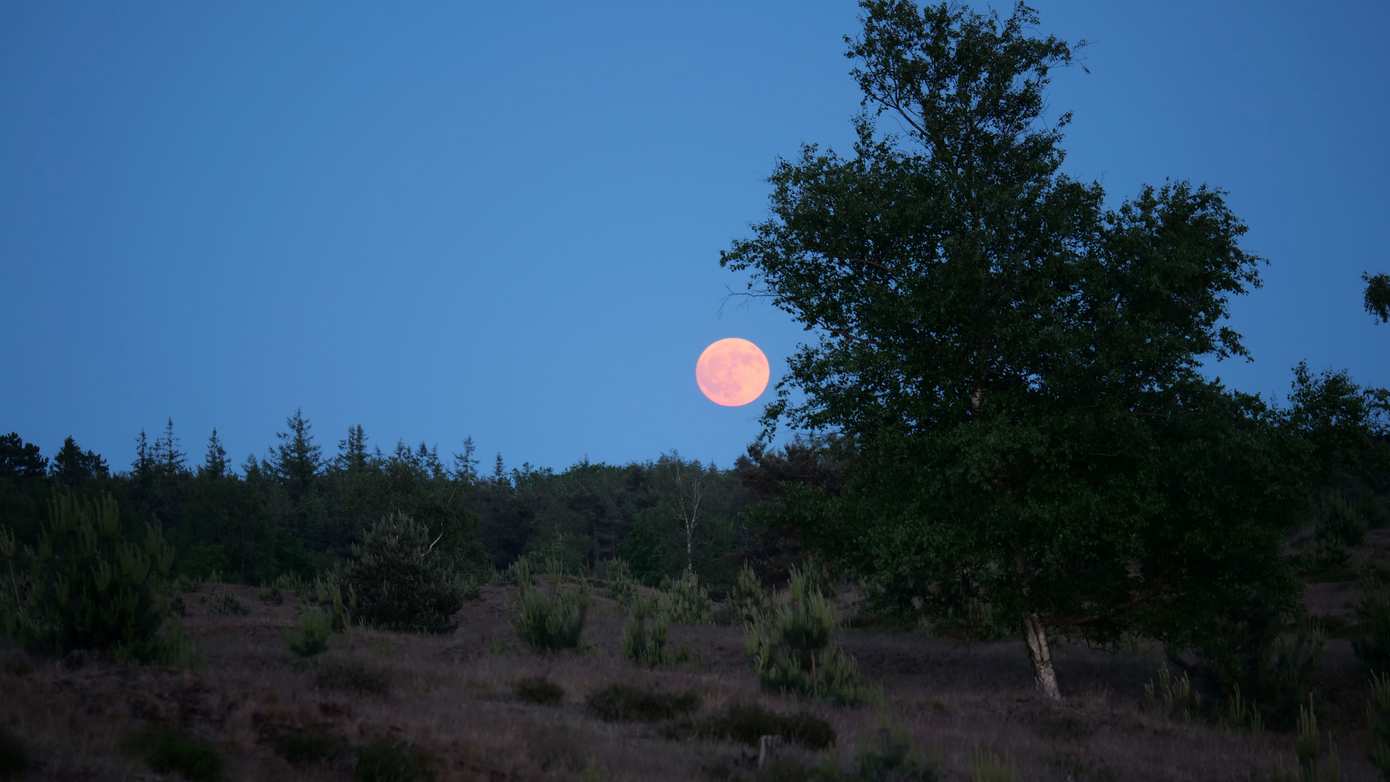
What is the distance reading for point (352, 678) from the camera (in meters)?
13.9

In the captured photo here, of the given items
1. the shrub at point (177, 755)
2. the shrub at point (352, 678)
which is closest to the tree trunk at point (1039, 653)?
the shrub at point (352, 678)

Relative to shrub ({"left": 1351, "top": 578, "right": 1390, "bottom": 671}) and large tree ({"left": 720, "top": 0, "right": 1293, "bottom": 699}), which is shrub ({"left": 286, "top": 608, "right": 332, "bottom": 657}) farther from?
shrub ({"left": 1351, "top": 578, "right": 1390, "bottom": 671})

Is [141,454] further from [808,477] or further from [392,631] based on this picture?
[392,631]

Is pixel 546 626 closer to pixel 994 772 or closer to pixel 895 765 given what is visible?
pixel 895 765

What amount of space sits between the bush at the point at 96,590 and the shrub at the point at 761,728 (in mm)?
7519

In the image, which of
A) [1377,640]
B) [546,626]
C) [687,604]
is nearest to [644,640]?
[546,626]

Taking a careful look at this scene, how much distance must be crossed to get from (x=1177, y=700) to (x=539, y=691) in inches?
463

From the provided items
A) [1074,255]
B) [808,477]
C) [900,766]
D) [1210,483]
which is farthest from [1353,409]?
[808,477]

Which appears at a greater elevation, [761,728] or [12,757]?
[12,757]

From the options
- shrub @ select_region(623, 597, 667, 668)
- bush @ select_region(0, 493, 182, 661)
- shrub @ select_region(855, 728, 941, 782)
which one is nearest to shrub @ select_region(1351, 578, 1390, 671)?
shrub @ select_region(855, 728, 941, 782)

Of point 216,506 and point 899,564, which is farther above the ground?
point 216,506

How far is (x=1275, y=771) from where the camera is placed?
12117 mm

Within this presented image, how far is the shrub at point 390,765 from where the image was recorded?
943cm

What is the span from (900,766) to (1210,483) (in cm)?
1037
